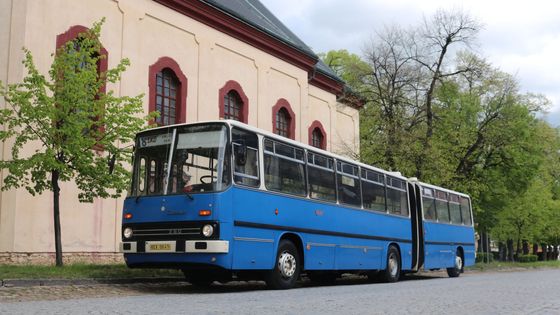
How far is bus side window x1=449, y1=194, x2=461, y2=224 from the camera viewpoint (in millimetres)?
23694

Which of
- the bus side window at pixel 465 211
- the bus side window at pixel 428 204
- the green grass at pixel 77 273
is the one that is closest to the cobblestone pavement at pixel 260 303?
the green grass at pixel 77 273

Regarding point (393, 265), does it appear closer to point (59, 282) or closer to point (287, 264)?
point (287, 264)

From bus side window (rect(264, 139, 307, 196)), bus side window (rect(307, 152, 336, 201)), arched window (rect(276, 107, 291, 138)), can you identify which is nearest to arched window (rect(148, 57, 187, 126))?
arched window (rect(276, 107, 291, 138))

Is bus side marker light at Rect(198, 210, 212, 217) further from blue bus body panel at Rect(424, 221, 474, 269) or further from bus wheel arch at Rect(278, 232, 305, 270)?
blue bus body panel at Rect(424, 221, 474, 269)

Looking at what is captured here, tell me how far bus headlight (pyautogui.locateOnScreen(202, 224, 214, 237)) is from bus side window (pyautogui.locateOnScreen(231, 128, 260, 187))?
3.31 ft

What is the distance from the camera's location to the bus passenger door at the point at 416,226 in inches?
797

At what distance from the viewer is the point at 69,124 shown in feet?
49.0

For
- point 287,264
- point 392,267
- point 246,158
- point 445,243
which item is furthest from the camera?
point 445,243

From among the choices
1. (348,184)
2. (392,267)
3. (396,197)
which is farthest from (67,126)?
(392,267)

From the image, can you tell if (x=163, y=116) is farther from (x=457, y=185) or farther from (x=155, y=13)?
(x=457, y=185)

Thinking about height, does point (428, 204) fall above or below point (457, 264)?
above

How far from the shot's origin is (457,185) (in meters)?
32.8

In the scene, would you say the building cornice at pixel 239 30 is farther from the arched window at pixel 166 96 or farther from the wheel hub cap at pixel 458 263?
the wheel hub cap at pixel 458 263

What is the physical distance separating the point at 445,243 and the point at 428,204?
2.15m
